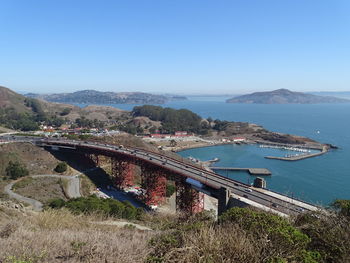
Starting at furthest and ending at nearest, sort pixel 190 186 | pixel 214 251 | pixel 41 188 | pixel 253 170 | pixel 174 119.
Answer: pixel 174 119
pixel 253 170
pixel 41 188
pixel 190 186
pixel 214 251

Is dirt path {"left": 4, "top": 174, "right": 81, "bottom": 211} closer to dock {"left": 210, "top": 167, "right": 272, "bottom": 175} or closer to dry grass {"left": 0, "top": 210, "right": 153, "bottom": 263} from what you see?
dry grass {"left": 0, "top": 210, "right": 153, "bottom": 263}

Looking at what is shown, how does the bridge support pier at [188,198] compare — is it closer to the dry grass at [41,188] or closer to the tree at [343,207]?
the dry grass at [41,188]

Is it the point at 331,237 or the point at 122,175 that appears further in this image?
the point at 122,175

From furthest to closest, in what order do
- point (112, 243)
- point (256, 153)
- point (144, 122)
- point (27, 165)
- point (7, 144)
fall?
point (144, 122) → point (256, 153) → point (7, 144) → point (27, 165) → point (112, 243)

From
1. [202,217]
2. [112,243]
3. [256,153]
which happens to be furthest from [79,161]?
[256,153]

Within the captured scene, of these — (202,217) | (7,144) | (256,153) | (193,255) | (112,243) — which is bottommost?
(256,153)

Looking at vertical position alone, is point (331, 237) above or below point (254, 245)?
below

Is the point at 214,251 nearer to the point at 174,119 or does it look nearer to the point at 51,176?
the point at 51,176

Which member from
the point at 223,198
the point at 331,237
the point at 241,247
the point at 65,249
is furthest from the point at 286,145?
the point at 65,249

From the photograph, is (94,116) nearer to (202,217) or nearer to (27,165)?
(27,165)
